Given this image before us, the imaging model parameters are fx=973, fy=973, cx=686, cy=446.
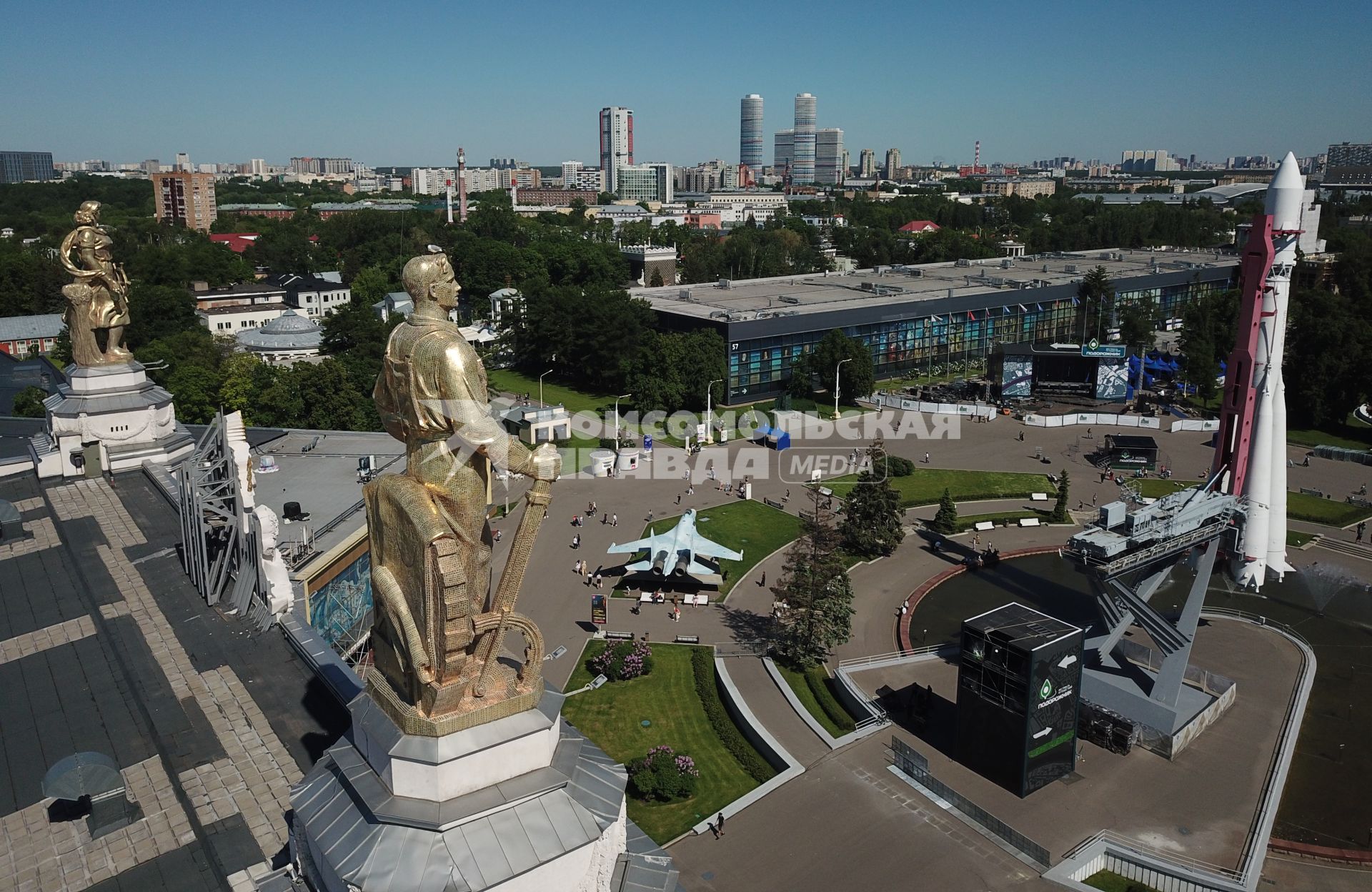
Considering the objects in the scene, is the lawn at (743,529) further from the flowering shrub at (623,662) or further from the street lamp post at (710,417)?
the street lamp post at (710,417)

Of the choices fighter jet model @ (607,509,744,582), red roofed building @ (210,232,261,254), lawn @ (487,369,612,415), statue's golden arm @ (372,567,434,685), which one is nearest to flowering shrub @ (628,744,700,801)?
fighter jet model @ (607,509,744,582)

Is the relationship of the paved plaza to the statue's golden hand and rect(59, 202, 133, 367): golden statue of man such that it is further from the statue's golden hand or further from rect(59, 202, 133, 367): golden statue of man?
the statue's golden hand

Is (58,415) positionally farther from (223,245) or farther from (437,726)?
(223,245)

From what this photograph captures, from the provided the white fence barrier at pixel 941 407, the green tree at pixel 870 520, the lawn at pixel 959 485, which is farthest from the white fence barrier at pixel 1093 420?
the green tree at pixel 870 520

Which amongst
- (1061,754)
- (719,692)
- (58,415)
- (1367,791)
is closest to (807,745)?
(719,692)

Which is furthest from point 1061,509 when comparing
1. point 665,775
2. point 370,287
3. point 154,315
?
point 370,287
